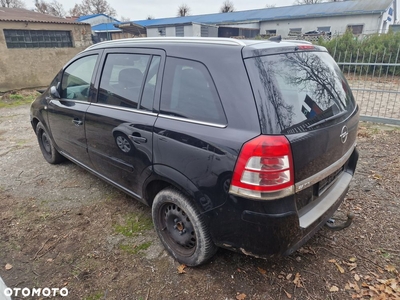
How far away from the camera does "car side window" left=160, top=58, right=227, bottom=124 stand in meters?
1.87

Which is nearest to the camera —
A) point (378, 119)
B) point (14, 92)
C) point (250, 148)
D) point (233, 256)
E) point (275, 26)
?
point (250, 148)

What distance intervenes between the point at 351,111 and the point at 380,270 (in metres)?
1.34

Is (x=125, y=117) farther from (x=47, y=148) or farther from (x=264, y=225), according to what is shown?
(x=47, y=148)

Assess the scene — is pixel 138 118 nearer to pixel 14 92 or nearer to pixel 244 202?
pixel 244 202

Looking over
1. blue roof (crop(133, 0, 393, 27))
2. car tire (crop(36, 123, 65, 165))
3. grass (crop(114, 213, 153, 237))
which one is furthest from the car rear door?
blue roof (crop(133, 0, 393, 27))

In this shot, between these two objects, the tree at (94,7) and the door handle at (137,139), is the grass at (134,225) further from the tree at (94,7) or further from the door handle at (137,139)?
the tree at (94,7)

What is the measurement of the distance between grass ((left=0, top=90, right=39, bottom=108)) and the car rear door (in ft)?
29.3

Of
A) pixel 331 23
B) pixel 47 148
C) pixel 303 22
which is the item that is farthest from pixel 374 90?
pixel 303 22

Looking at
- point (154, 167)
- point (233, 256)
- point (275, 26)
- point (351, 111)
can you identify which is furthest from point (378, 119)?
point (275, 26)

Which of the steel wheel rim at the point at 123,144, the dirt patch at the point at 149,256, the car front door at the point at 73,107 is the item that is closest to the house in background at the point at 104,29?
the car front door at the point at 73,107

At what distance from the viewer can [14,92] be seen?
11141 mm

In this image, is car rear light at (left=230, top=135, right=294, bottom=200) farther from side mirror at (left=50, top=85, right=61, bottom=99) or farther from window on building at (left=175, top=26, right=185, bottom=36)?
window on building at (left=175, top=26, right=185, bottom=36)

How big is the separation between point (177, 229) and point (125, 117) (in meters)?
1.11

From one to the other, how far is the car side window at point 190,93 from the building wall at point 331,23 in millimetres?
21545
